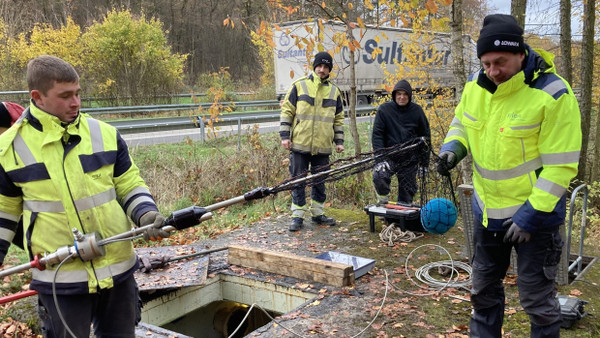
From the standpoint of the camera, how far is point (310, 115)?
20.9ft

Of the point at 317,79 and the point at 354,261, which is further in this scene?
the point at 317,79

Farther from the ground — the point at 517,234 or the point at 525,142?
the point at 525,142

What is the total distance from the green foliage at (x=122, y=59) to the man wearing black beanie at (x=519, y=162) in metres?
19.5

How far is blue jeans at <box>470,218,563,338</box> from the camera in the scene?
2.92 meters

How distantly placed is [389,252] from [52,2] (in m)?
28.8

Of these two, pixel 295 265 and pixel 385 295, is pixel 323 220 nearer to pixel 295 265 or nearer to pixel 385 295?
pixel 295 265

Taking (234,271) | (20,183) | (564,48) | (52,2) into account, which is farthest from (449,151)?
(52,2)

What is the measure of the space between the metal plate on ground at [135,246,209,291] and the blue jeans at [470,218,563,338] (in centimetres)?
285

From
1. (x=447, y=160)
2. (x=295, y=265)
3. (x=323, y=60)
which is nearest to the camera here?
(x=447, y=160)

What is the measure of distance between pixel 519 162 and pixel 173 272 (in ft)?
12.4

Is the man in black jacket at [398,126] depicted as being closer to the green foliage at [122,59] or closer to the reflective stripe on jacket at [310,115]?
the reflective stripe on jacket at [310,115]

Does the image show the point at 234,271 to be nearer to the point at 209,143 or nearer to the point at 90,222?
the point at 90,222

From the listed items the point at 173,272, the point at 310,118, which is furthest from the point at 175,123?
the point at 173,272

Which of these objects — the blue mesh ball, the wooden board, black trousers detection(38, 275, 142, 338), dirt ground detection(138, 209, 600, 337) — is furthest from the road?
black trousers detection(38, 275, 142, 338)
